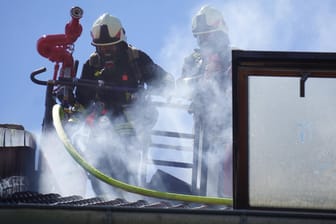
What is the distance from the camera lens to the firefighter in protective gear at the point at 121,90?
32.5 feet

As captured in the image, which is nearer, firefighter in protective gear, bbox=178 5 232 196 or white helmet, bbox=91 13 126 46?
firefighter in protective gear, bbox=178 5 232 196

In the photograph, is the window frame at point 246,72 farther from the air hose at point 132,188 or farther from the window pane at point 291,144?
the air hose at point 132,188

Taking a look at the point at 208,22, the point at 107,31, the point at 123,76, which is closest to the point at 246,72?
the point at 123,76

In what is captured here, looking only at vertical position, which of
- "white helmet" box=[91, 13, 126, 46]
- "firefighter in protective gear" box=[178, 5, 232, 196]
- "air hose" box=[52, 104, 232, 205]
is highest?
"white helmet" box=[91, 13, 126, 46]

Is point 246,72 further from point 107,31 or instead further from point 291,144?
point 107,31

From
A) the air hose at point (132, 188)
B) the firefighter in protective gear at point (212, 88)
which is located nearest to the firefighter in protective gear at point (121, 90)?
the firefighter in protective gear at point (212, 88)

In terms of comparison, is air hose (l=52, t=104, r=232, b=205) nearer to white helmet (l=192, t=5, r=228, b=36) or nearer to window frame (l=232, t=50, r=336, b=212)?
window frame (l=232, t=50, r=336, b=212)

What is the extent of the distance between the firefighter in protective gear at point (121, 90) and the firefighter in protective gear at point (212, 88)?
520mm

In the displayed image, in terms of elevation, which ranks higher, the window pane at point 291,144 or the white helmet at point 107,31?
the white helmet at point 107,31

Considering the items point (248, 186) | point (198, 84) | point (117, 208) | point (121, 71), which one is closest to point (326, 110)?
point (248, 186)

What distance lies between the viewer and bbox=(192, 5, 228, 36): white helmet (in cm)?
1052

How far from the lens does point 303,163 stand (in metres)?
5.09

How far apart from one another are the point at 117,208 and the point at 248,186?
3.08 feet

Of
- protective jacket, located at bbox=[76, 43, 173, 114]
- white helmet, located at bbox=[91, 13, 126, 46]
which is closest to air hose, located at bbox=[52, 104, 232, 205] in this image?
protective jacket, located at bbox=[76, 43, 173, 114]
